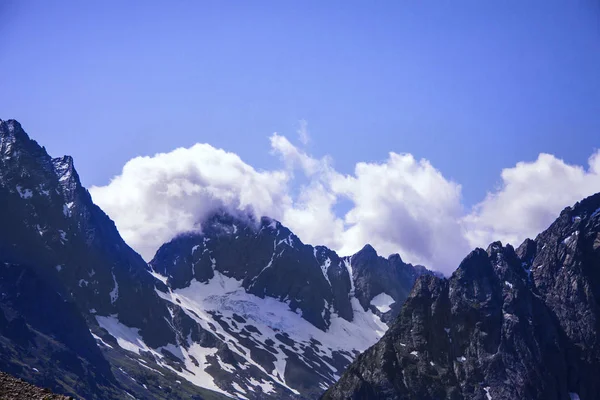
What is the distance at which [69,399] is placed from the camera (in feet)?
181

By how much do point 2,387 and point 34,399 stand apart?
8.86ft

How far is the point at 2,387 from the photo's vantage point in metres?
54.7

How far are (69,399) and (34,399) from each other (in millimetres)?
2660

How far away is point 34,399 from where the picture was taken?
54.7 metres

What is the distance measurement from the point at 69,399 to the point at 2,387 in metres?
5.28
